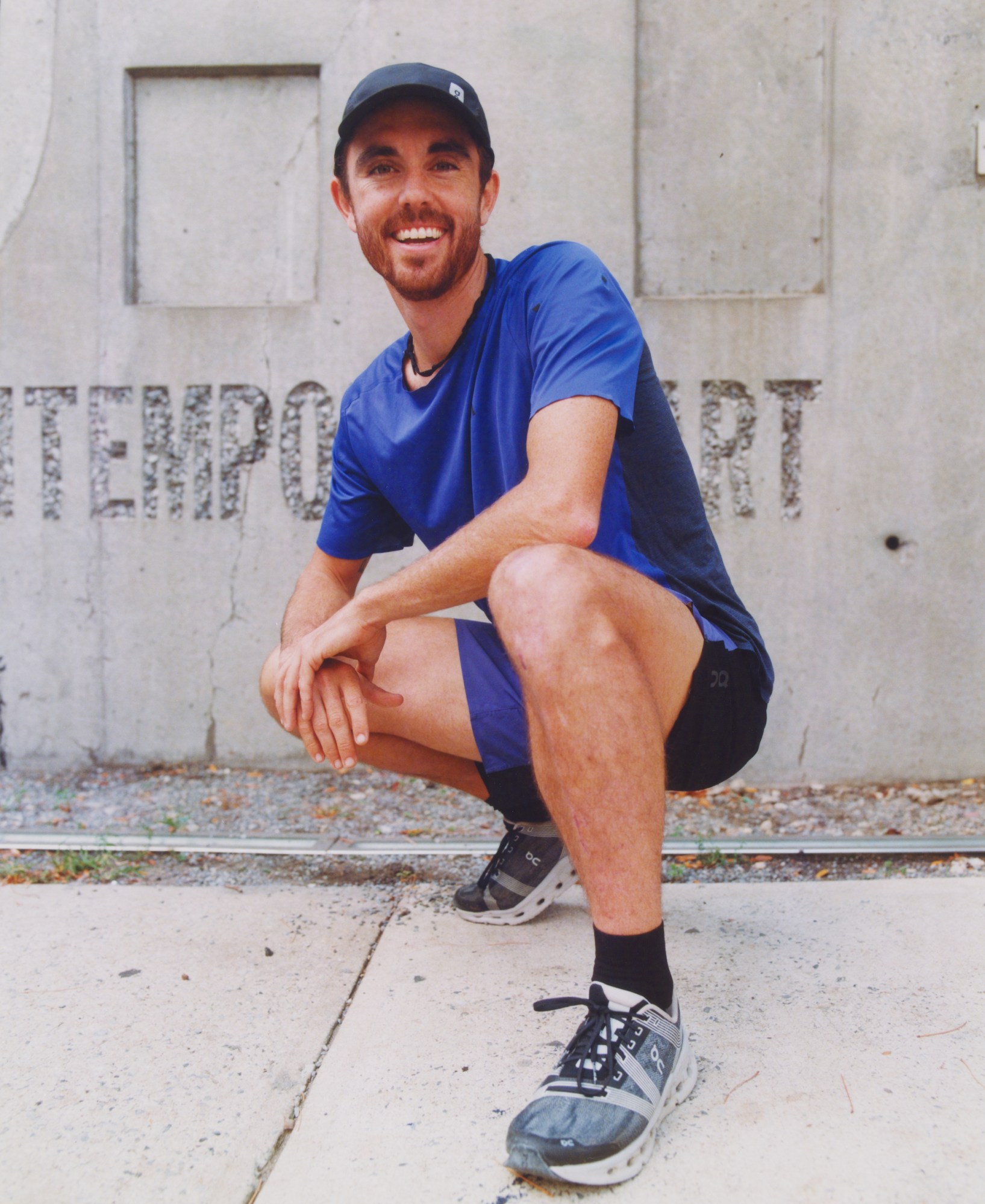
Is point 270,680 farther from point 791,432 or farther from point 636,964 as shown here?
point 791,432

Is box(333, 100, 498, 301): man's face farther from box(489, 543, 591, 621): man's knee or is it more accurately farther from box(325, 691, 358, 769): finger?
box(325, 691, 358, 769): finger

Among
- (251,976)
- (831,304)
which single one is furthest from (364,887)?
(831,304)

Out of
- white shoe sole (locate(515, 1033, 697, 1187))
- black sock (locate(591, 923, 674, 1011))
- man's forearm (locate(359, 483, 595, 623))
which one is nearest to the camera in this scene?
white shoe sole (locate(515, 1033, 697, 1187))

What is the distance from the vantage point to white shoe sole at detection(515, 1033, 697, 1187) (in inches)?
48.9

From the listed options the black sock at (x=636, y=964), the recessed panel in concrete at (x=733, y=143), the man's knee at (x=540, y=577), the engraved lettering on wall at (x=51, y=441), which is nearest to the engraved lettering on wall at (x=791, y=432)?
the recessed panel in concrete at (x=733, y=143)

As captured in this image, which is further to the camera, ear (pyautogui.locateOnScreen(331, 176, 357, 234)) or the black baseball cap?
ear (pyautogui.locateOnScreen(331, 176, 357, 234))

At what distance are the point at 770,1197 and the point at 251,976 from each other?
40.6 inches

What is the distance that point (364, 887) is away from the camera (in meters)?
2.39

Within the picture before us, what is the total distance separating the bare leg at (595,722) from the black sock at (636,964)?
0.06ft

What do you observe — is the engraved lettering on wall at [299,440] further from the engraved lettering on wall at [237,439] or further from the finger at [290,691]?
the finger at [290,691]

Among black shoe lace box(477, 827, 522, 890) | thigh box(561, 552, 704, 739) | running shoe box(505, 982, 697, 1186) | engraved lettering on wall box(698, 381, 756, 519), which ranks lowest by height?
running shoe box(505, 982, 697, 1186)

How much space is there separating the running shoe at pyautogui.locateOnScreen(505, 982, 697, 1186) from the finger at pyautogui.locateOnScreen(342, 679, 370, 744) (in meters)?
0.59

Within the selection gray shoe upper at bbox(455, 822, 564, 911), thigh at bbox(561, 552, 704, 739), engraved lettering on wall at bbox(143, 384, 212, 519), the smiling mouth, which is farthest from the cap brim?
engraved lettering on wall at bbox(143, 384, 212, 519)

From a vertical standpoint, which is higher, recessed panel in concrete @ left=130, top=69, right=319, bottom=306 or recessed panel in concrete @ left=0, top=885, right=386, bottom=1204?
recessed panel in concrete @ left=130, top=69, right=319, bottom=306
